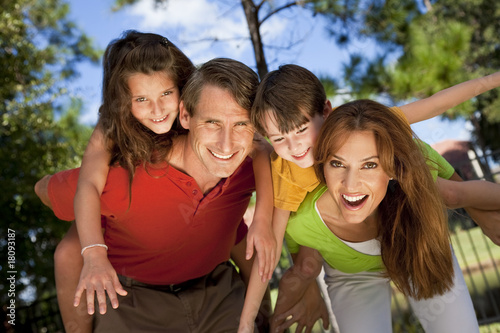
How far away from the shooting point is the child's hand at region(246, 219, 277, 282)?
2.27 metres

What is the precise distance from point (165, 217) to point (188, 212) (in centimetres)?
11

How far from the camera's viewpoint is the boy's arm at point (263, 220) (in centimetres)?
228

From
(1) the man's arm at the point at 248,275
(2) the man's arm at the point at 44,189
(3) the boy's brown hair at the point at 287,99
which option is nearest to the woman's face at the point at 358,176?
(3) the boy's brown hair at the point at 287,99

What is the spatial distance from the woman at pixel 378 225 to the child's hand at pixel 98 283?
2.95 feet

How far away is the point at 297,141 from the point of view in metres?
2.37

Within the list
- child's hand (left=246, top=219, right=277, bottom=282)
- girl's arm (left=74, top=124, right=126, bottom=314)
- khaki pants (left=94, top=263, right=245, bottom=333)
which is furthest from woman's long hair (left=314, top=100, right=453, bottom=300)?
girl's arm (left=74, top=124, right=126, bottom=314)

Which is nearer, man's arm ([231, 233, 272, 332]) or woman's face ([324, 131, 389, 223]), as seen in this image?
woman's face ([324, 131, 389, 223])

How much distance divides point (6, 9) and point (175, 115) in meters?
6.33

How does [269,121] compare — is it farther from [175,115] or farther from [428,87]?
[428,87]

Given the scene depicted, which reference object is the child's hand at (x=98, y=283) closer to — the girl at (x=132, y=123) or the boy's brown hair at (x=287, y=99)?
the girl at (x=132, y=123)

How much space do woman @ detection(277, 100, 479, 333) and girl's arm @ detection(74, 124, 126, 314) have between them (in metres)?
0.91

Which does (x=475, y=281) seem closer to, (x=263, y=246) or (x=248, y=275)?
(x=248, y=275)

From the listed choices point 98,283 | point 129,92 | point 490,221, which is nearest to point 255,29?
point 129,92

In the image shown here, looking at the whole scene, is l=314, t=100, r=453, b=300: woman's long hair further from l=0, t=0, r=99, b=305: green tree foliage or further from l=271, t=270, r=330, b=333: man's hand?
l=0, t=0, r=99, b=305: green tree foliage
